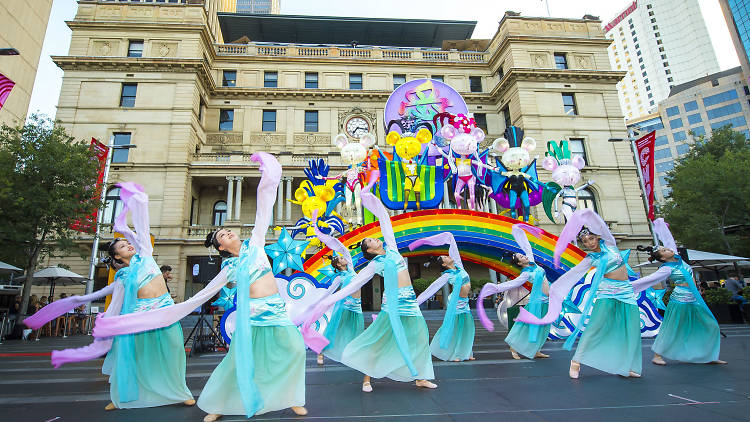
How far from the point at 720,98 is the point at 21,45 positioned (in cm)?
9006

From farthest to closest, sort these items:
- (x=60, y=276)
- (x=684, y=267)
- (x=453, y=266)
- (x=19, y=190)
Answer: (x=60, y=276) → (x=19, y=190) → (x=453, y=266) → (x=684, y=267)

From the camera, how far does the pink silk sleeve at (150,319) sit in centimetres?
372

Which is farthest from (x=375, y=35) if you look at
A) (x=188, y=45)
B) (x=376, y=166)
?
(x=376, y=166)

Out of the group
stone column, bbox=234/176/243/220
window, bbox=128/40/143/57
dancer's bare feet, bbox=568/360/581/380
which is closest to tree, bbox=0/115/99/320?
stone column, bbox=234/176/243/220

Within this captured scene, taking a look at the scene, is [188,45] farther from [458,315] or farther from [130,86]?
[458,315]

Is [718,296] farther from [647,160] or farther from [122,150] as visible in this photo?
[122,150]

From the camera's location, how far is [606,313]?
5.64 meters

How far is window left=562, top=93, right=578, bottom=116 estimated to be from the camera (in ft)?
97.7

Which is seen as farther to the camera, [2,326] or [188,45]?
[188,45]

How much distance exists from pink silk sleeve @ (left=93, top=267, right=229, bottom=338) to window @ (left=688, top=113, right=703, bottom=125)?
278 feet

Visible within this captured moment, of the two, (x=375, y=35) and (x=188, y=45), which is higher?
(x=375, y=35)

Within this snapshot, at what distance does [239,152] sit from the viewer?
27.7 m

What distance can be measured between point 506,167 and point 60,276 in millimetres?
18574

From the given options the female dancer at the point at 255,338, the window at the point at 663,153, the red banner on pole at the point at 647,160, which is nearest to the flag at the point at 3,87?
the female dancer at the point at 255,338
